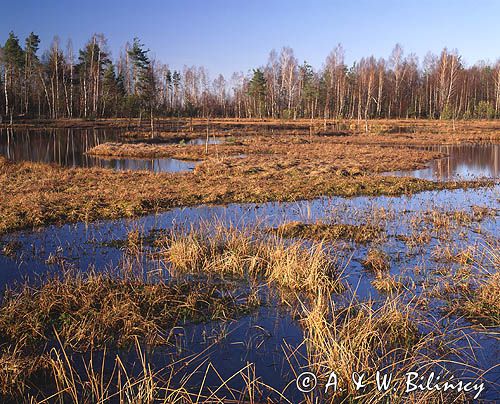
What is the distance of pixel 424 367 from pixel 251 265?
3.81 meters

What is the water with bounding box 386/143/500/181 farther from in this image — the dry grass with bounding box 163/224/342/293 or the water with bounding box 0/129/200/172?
the dry grass with bounding box 163/224/342/293

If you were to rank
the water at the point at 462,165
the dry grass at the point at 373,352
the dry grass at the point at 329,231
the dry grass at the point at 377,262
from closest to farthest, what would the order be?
the dry grass at the point at 373,352 < the dry grass at the point at 377,262 < the dry grass at the point at 329,231 < the water at the point at 462,165

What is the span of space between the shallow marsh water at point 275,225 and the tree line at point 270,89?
1798 inches

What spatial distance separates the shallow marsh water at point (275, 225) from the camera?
558 cm

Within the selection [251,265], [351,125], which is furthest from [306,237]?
[351,125]

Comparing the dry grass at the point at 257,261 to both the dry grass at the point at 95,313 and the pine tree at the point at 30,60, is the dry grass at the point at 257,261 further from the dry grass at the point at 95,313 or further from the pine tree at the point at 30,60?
the pine tree at the point at 30,60

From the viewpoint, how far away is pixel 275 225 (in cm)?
1188

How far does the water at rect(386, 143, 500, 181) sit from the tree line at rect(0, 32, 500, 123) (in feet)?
80.5

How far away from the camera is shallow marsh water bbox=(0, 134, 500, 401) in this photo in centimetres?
558

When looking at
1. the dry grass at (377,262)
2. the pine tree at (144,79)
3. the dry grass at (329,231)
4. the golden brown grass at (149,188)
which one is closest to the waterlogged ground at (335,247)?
the dry grass at (377,262)

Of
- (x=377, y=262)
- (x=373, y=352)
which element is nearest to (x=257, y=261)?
(x=377, y=262)

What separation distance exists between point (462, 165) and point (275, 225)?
18.9 metres

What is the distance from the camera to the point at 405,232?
11273mm

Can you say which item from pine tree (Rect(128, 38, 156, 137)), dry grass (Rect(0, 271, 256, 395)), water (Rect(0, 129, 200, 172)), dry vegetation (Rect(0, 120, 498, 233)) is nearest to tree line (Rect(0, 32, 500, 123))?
pine tree (Rect(128, 38, 156, 137))
